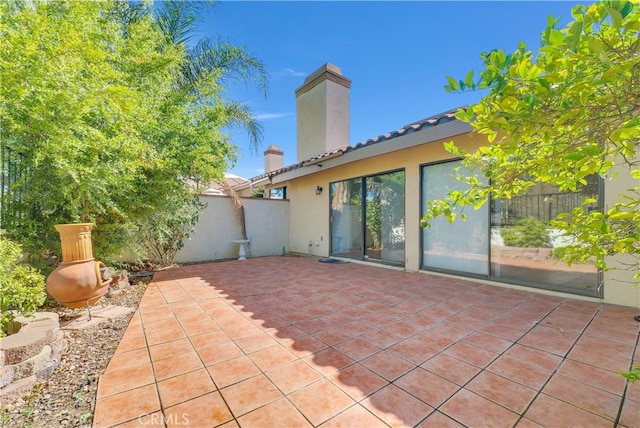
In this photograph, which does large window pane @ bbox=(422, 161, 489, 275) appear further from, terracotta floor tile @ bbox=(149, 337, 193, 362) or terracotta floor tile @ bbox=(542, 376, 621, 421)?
terracotta floor tile @ bbox=(149, 337, 193, 362)

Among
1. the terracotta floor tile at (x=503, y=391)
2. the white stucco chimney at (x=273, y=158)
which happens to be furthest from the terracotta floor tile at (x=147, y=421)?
the white stucco chimney at (x=273, y=158)

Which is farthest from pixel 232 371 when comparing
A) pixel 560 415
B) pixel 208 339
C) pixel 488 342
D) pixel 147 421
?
pixel 488 342

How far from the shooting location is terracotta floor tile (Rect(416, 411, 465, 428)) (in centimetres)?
191

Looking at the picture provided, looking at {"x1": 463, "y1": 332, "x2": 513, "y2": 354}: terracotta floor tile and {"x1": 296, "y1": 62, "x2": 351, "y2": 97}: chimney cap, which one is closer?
{"x1": 463, "y1": 332, "x2": 513, "y2": 354}: terracotta floor tile

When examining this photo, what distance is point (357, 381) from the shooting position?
2.42 metres

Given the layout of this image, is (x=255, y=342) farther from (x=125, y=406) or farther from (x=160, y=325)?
(x=160, y=325)

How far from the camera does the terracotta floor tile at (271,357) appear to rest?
271 cm

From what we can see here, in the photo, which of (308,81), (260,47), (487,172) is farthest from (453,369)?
(308,81)

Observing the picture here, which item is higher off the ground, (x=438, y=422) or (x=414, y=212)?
(x=414, y=212)

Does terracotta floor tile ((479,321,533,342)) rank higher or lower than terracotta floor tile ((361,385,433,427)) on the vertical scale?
lower

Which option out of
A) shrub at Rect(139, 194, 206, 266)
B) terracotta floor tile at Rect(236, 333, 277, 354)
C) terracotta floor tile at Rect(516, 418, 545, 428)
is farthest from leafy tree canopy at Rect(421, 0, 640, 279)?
shrub at Rect(139, 194, 206, 266)

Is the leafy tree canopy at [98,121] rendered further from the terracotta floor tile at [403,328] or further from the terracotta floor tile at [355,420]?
the terracotta floor tile at [403,328]

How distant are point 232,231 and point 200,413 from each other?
8.23 meters

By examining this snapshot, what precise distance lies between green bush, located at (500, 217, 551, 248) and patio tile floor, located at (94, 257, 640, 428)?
917mm
